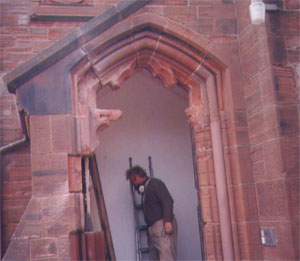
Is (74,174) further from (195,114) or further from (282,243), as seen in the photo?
(282,243)

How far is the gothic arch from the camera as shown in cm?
445

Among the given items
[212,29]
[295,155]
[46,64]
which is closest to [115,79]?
[46,64]

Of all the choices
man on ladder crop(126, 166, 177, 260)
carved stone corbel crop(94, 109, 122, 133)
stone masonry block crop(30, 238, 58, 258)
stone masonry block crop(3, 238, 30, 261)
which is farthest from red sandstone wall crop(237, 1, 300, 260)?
stone masonry block crop(3, 238, 30, 261)

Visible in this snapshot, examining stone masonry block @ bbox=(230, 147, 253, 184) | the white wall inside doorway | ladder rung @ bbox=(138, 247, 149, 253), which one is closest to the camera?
stone masonry block @ bbox=(230, 147, 253, 184)

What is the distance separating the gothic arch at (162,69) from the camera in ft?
14.6

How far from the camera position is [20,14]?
16.8 ft

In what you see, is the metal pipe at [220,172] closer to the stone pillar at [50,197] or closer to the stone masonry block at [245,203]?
the stone masonry block at [245,203]

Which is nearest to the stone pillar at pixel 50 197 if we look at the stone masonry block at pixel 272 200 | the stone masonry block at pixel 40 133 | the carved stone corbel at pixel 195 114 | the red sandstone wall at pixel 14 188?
the stone masonry block at pixel 40 133

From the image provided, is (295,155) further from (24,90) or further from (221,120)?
(24,90)

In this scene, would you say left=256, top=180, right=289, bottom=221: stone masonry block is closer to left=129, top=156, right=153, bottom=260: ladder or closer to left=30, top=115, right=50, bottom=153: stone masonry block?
left=30, top=115, right=50, bottom=153: stone masonry block

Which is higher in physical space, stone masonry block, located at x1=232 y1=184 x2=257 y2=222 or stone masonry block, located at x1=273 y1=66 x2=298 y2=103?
stone masonry block, located at x1=273 y1=66 x2=298 y2=103

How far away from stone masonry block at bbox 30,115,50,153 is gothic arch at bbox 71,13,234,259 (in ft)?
1.15

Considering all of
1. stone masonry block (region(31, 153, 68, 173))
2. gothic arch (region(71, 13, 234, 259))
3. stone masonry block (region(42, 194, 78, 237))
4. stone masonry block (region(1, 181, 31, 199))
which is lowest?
stone masonry block (region(42, 194, 78, 237))

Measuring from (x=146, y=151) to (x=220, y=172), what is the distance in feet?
8.29
